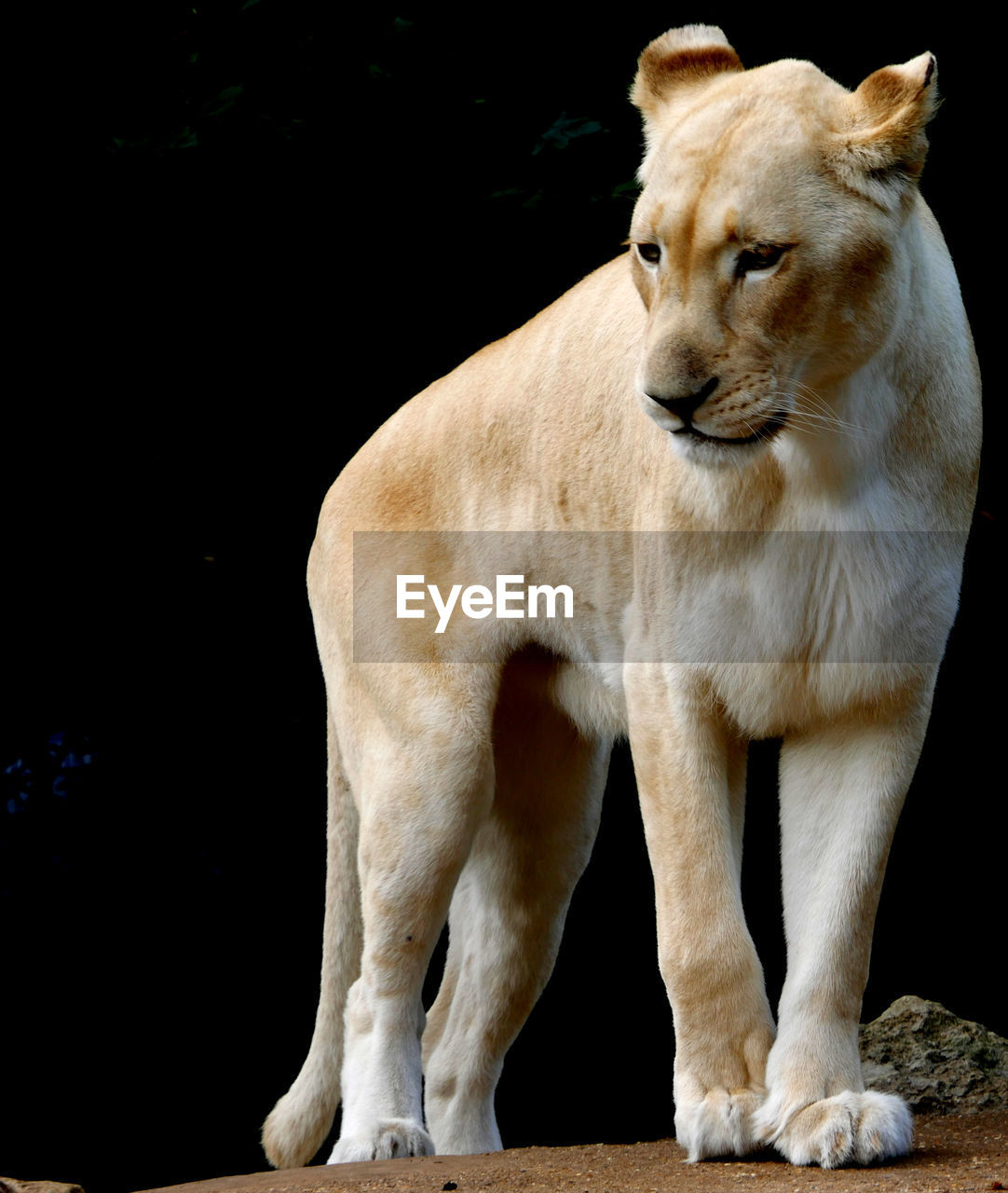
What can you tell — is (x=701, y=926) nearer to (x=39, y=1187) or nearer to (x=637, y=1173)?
(x=637, y=1173)

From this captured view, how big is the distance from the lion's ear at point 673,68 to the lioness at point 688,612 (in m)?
0.01

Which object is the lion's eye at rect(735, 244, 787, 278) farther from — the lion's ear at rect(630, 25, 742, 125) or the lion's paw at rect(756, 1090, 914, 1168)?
the lion's paw at rect(756, 1090, 914, 1168)

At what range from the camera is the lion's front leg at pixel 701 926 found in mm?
3752

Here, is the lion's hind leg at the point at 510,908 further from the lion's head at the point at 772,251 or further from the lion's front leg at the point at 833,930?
the lion's head at the point at 772,251

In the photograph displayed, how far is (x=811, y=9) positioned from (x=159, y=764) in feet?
11.7

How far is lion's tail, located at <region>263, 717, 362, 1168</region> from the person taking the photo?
5055 mm

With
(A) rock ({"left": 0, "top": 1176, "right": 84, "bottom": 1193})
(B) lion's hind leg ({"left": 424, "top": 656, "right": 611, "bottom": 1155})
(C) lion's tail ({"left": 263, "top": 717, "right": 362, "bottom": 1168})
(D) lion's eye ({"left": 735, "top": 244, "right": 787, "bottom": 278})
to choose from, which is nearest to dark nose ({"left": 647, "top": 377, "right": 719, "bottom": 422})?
(D) lion's eye ({"left": 735, "top": 244, "right": 787, "bottom": 278})

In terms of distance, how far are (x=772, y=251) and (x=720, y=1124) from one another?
1.77 metres

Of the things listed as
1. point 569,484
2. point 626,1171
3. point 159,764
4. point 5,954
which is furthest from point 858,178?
point 5,954

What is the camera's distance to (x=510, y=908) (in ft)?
17.3

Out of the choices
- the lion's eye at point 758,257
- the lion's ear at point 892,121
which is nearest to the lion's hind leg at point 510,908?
the lion's eye at point 758,257

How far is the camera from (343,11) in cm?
621

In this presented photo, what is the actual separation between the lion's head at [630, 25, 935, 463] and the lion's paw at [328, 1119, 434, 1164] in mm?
1968

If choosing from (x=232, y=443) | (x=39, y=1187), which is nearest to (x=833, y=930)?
(x=39, y=1187)
